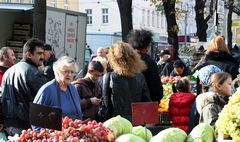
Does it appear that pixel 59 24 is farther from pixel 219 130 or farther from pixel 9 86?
pixel 219 130

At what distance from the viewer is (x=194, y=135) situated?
15.2 ft

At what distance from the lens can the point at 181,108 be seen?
8.58 m

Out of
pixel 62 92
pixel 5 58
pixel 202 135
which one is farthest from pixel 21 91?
pixel 202 135

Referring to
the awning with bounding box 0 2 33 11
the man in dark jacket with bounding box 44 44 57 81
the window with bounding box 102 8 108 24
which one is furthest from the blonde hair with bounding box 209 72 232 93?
the window with bounding box 102 8 108 24

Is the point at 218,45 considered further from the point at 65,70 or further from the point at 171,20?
the point at 171,20

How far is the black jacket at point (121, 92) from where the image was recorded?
6.75m

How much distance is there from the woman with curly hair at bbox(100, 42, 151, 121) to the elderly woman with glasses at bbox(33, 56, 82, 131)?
96 cm

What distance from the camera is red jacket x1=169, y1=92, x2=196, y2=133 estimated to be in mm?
8531

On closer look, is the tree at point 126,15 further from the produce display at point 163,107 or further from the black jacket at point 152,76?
the black jacket at point 152,76

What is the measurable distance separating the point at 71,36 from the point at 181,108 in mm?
9961

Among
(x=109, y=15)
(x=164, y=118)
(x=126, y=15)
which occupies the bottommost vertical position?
(x=164, y=118)

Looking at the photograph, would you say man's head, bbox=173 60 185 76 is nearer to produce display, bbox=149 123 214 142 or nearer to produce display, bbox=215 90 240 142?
produce display, bbox=149 123 214 142

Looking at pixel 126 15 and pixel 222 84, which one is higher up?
pixel 126 15

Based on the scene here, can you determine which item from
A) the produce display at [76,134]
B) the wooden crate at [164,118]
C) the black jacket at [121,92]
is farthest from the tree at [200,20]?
the produce display at [76,134]
